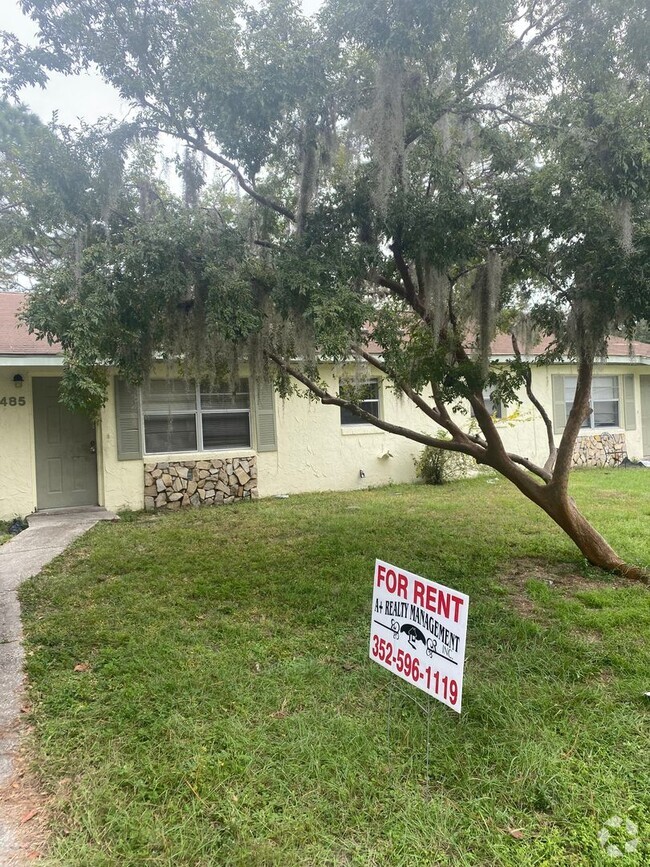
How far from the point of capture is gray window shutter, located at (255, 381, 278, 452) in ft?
30.9

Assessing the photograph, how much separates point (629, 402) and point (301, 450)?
8707 millimetres

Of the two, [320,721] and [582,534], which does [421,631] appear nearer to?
[320,721]

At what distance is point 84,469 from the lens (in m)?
8.45

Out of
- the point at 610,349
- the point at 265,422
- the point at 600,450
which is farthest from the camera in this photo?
the point at 610,349

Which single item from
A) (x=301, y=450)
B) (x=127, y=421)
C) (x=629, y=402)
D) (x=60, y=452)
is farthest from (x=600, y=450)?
(x=60, y=452)

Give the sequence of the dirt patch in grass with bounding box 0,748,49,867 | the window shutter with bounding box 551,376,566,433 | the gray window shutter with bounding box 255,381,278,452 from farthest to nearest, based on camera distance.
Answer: the window shutter with bounding box 551,376,566,433
the gray window shutter with bounding box 255,381,278,452
the dirt patch in grass with bounding box 0,748,49,867

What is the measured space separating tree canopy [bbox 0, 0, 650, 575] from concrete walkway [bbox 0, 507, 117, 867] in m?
1.78

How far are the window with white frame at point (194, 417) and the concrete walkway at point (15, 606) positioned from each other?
58.8 inches

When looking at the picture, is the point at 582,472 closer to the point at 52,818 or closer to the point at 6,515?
the point at 6,515

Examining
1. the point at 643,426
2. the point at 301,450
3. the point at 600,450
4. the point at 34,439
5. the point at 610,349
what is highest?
the point at 610,349

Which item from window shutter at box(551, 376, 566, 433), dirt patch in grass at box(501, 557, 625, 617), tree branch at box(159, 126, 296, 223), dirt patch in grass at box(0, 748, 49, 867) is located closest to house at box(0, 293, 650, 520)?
window shutter at box(551, 376, 566, 433)

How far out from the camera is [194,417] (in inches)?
355

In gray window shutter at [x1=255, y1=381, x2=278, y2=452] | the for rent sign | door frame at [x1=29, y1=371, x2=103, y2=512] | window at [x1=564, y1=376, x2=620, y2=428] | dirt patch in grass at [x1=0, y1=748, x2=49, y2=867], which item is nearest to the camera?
dirt patch in grass at [x1=0, y1=748, x2=49, y2=867]

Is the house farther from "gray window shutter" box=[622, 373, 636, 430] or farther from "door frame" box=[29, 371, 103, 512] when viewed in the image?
"gray window shutter" box=[622, 373, 636, 430]
